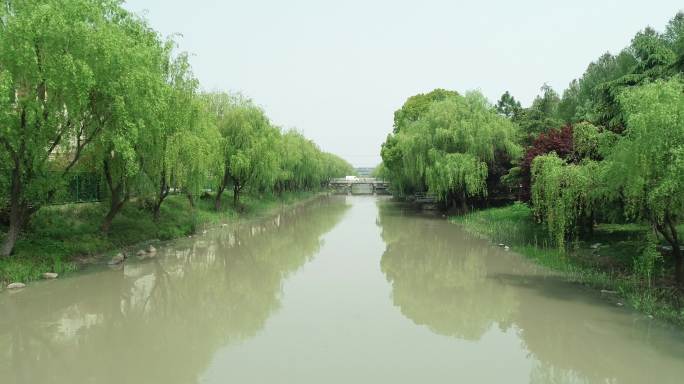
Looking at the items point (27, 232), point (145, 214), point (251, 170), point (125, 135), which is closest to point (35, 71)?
point (125, 135)

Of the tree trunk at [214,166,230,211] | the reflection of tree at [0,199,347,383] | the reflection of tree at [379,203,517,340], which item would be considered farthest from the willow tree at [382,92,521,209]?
the reflection of tree at [0,199,347,383]

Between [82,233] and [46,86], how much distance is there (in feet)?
19.0

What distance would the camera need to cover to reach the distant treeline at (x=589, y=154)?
30.2ft

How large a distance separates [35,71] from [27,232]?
5459 millimetres

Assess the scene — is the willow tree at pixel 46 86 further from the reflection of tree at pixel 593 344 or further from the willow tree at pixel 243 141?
the willow tree at pixel 243 141

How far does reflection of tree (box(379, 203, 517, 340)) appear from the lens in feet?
33.1

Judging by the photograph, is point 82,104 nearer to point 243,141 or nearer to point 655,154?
point 655,154

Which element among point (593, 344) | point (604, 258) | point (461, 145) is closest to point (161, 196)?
point (604, 258)

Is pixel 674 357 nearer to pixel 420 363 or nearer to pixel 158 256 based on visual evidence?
pixel 420 363

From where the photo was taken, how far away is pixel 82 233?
15.5 m

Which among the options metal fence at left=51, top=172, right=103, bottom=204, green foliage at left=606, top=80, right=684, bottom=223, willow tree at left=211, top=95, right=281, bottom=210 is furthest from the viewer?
willow tree at left=211, top=95, right=281, bottom=210

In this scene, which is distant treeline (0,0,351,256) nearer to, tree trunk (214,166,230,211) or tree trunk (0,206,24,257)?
tree trunk (0,206,24,257)

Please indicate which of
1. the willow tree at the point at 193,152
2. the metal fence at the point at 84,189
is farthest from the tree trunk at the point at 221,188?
the metal fence at the point at 84,189

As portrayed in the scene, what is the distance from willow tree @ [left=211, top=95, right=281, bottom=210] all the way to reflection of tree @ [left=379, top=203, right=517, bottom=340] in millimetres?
9130
